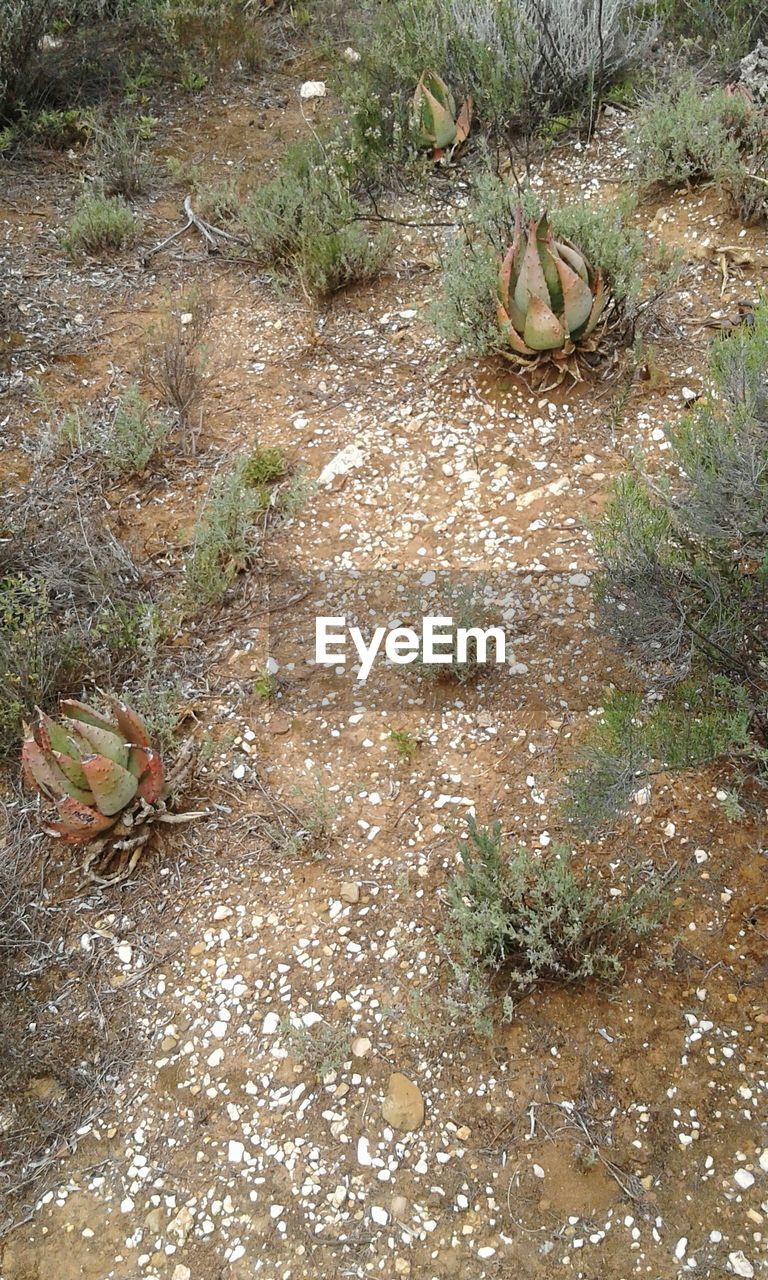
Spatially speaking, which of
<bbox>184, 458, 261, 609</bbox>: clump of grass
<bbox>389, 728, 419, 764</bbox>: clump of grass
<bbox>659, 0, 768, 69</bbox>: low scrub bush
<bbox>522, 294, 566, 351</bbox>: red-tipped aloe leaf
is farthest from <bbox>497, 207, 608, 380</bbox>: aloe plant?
<bbox>659, 0, 768, 69</bbox>: low scrub bush

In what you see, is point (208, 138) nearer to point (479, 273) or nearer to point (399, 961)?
point (479, 273)

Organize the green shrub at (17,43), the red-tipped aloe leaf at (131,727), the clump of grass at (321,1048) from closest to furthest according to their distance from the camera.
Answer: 1. the clump of grass at (321,1048)
2. the red-tipped aloe leaf at (131,727)
3. the green shrub at (17,43)

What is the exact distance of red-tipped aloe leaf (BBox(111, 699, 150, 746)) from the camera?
2781 mm

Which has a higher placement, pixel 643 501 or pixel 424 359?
pixel 643 501

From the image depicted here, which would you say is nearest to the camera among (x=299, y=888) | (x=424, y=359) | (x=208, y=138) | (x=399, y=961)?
(x=399, y=961)

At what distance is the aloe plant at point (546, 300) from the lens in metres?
3.56

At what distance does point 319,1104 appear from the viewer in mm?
2316

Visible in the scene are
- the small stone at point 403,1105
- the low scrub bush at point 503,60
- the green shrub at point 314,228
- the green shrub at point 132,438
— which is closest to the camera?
the small stone at point 403,1105

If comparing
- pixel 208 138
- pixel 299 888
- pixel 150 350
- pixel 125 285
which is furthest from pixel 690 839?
pixel 208 138

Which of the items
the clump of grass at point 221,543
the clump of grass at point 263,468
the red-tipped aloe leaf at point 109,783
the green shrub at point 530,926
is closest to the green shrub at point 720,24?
the clump of grass at point 263,468

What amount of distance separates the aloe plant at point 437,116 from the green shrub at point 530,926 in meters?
4.29

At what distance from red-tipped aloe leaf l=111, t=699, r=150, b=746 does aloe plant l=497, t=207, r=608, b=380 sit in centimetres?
213

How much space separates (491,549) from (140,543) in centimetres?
137

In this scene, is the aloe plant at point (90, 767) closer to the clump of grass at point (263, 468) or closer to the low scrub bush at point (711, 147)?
the clump of grass at point (263, 468)
